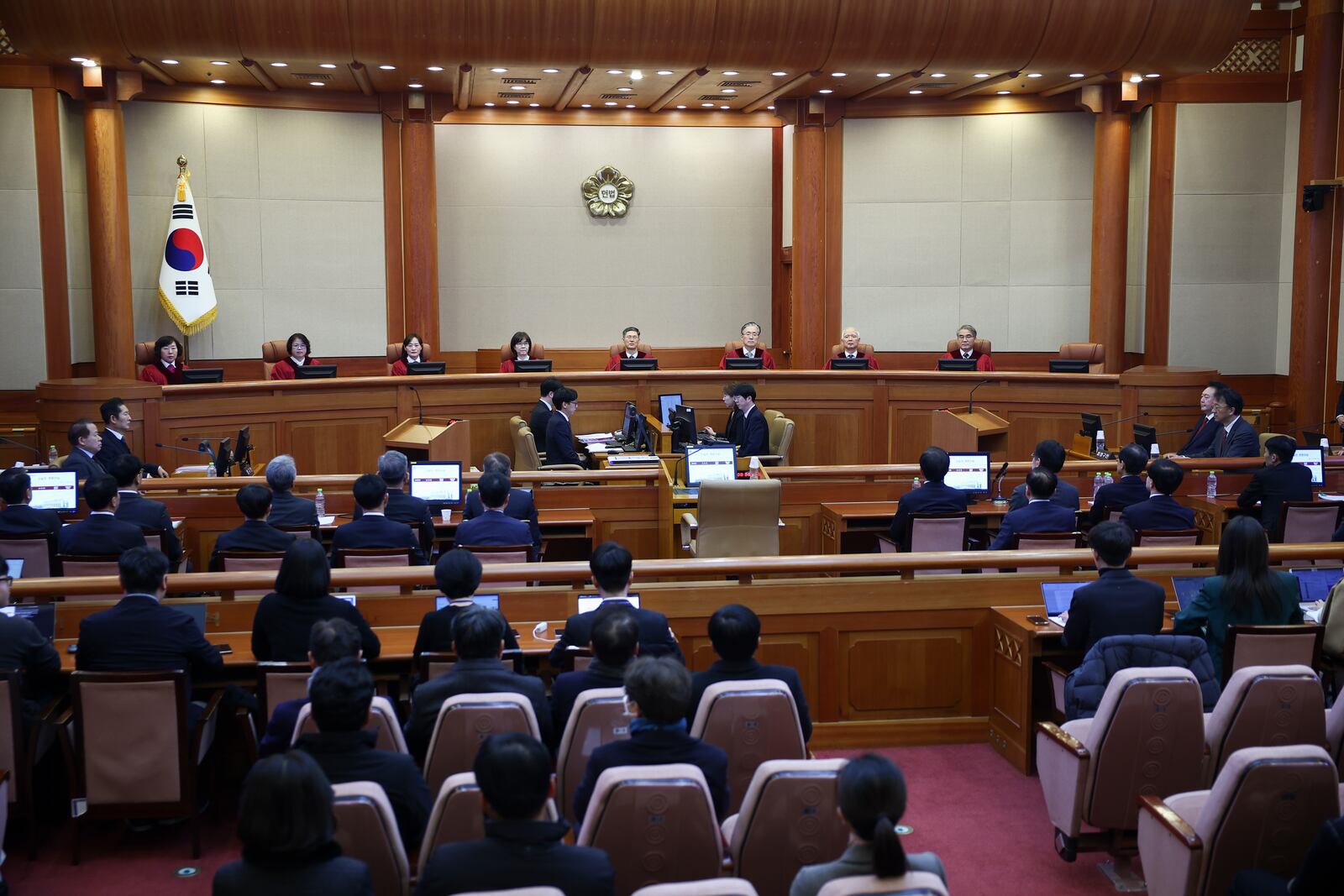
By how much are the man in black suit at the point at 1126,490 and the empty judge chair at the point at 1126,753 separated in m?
3.32

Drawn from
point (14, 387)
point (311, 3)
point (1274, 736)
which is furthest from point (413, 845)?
point (14, 387)

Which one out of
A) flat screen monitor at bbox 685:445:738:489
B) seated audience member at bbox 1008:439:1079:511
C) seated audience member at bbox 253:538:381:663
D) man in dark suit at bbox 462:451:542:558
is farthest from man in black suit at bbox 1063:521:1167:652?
flat screen monitor at bbox 685:445:738:489

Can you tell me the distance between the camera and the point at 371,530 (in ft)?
20.5

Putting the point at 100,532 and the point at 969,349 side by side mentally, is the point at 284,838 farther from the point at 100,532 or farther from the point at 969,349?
the point at 969,349

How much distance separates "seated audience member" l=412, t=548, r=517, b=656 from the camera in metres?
4.49

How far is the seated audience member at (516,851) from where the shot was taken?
8.87 feet

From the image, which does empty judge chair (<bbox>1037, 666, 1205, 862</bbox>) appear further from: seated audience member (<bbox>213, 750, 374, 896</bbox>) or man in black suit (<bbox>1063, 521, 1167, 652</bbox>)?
seated audience member (<bbox>213, 750, 374, 896</bbox>)

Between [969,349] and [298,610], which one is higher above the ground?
[969,349]

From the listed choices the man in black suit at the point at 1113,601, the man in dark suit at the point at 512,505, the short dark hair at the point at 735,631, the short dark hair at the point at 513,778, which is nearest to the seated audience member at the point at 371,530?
the man in dark suit at the point at 512,505

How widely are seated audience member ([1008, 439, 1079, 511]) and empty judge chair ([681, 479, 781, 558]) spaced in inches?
55.9

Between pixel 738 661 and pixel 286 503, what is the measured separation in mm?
3922

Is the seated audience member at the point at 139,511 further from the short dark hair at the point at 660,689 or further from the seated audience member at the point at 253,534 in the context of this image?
the short dark hair at the point at 660,689

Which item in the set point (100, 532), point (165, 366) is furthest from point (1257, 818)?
point (165, 366)

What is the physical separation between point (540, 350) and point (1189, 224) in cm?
690
